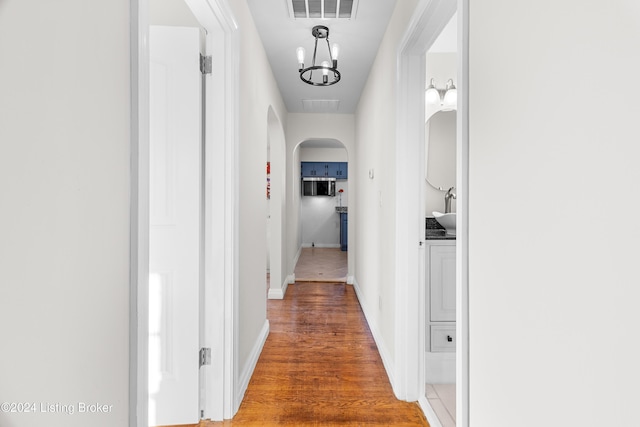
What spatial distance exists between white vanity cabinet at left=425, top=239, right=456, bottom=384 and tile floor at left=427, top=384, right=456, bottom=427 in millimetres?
71

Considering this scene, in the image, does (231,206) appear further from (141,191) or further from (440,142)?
(440,142)

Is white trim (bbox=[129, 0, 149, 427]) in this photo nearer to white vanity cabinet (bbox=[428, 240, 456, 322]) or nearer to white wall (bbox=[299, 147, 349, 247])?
white vanity cabinet (bbox=[428, 240, 456, 322])

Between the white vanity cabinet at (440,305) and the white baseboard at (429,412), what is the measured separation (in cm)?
29

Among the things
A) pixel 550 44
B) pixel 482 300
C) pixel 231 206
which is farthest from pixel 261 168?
pixel 550 44

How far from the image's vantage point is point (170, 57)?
5.70 ft

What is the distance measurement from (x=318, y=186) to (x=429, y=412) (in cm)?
724

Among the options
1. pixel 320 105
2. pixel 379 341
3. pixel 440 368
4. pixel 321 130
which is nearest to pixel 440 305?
pixel 440 368

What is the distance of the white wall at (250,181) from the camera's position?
2105 millimetres

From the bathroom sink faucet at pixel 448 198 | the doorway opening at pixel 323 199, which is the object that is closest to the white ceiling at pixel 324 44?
the bathroom sink faucet at pixel 448 198

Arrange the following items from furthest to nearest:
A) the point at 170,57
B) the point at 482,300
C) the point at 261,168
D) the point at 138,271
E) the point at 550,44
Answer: the point at 261,168, the point at 170,57, the point at 482,300, the point at 138,271, the point at 550,44

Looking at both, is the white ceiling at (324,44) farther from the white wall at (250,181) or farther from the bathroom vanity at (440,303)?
the bathroom vanity at (440,303)

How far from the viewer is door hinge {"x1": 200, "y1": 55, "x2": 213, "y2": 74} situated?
182cm

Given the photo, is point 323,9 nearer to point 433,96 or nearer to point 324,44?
point 324,44

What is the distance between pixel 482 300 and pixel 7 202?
1163mm
